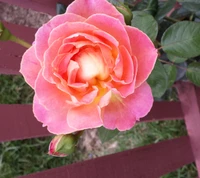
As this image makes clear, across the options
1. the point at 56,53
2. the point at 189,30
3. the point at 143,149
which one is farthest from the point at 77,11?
the point at 143,149

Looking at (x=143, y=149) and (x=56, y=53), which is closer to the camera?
(x=56, y=53)

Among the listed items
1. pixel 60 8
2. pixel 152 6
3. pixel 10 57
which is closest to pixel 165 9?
pixel 152 6

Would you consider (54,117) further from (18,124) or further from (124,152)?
(124,152)

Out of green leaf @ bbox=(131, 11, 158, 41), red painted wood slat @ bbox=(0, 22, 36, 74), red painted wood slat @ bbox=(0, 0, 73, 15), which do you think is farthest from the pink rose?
red painted wood slat @ bbox=(0, 0, 73, 15)

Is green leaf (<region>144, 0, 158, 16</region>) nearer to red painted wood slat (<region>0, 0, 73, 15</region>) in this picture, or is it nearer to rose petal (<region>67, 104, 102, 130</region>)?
red painted wood slat (<region>0, 0, 73, 15</region>)

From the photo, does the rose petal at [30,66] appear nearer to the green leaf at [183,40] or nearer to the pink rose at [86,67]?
the pink rose at [86,67]

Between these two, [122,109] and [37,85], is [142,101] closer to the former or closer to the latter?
[122,109]
